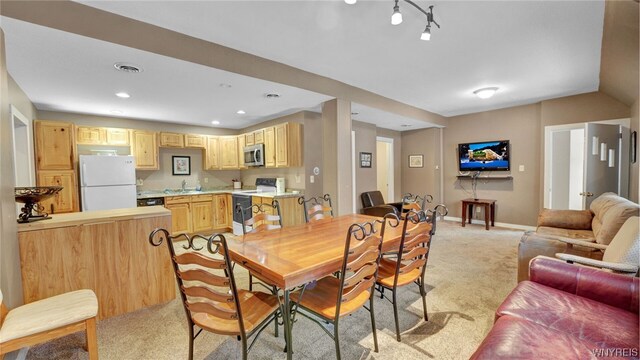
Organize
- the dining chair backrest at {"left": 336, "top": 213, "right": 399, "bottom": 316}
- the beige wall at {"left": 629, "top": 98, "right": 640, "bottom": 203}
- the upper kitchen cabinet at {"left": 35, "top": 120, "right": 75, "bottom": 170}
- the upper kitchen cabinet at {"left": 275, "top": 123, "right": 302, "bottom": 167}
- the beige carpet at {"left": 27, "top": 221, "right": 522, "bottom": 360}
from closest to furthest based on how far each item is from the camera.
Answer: the dining chair backrest at {"left": 336, "top": 213, "right": 399, "bottom": 316} < the beige carpet at {"left": 27, "top": 221, "right": 522, "bottom": 360} < the beige wall at {"left": 629, "top": 98, "right": 640, "bottom": 203} < the upper kitchen cabinet at {"left": 35, "top": 120, "right": 75, "bottom": 170} < the upper kitchen cabinet at {"left": 275, "top": 123, "right": 302, "bottom": 167}

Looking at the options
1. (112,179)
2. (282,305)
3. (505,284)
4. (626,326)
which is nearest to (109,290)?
(282,305)

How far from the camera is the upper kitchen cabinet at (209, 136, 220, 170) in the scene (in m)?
5.66

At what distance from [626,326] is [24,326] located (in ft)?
10.3

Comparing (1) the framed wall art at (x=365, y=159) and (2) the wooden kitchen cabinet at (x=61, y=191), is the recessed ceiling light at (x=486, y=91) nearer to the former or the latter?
(1) the framed wall art at (x=365, y=159)

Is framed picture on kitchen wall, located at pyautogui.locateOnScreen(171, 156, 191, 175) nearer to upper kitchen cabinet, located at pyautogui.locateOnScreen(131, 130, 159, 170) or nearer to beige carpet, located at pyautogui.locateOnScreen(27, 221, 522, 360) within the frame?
upper kitchen cabinet, located at pyautogui.locateOnScreen(131, 130, 159, 170)

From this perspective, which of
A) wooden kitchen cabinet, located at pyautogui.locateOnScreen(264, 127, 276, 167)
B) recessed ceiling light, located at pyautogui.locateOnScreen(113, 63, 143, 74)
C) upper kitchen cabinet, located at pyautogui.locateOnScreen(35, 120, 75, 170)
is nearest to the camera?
recessed ceiling light, located at pyautogui.locateOnScreen(113, 63, 143, 74)

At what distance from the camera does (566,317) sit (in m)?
1.40

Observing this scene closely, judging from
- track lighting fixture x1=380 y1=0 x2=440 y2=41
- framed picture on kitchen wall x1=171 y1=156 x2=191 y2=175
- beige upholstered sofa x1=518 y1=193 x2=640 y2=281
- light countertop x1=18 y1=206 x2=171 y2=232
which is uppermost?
track lighting fixture x1=380 y1=0 x2=440 y2=41

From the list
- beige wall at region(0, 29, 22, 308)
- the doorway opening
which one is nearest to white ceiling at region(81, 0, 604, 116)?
beige wall at region(0, 29, 22, 308)

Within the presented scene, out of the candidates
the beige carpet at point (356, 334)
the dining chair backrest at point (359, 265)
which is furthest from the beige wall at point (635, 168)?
the dining chair backrest at point (359, 265)

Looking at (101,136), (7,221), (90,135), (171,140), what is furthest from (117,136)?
(7,221)

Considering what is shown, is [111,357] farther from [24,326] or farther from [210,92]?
[210,92]

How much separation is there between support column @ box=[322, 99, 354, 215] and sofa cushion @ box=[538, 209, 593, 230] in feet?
8.82

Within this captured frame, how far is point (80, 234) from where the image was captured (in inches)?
83.0
